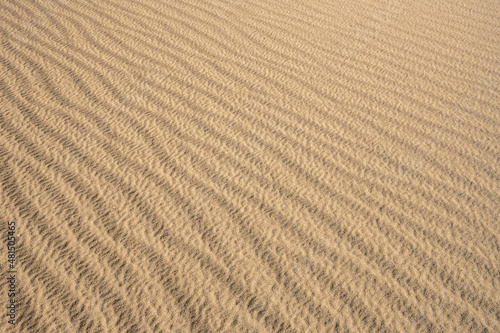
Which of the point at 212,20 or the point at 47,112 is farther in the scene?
the point at 212,20

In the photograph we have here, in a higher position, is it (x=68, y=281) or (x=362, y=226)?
(x=362, y=226)

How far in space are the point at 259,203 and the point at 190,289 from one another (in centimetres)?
89

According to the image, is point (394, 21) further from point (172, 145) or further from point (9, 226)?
point (9, 226)

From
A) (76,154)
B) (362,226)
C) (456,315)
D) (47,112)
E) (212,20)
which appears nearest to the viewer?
(456,315)

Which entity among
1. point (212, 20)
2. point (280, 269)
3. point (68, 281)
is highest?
point (212, 20)

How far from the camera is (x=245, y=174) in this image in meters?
3.53

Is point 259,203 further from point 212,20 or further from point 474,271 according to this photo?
point 212,20

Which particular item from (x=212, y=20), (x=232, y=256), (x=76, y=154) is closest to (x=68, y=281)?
(x=232, y=256)

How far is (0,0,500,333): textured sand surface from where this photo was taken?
8.69ft

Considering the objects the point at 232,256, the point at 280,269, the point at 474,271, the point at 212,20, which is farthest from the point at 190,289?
the point at 212,20

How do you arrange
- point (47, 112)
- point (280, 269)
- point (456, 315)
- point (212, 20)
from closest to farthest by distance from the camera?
point (456, 315) → point (280, 269) → point (47, 112) → point (212, 20)

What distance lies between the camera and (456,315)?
8.59 ft

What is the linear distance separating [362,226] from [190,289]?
1331mm

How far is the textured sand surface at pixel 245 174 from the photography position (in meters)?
2.65
